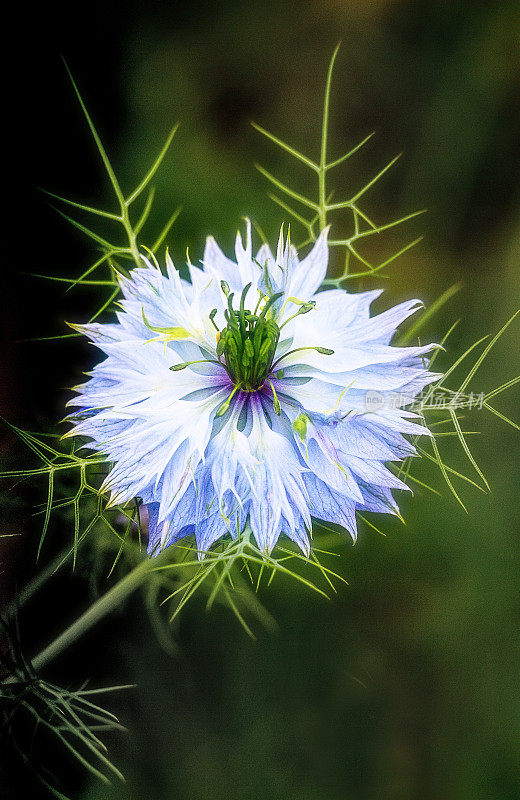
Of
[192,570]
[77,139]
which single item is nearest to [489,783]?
[192,570]

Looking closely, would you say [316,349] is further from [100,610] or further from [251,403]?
[100,610]

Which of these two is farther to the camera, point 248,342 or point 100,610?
point 100,610

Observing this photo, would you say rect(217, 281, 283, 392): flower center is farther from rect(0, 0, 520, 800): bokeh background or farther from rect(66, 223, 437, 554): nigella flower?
rect(0, 0, 520, 800): bokeh background

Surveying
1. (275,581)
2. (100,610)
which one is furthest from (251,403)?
(275,581)

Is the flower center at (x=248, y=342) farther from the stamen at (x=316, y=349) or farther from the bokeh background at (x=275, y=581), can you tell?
the bokeh background at (x=275, y=581)

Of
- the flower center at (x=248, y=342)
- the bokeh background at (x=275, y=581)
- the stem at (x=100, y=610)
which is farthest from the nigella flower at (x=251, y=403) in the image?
the bokeh background at (x=275, y=581)

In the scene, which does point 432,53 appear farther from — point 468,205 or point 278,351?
point 278,351

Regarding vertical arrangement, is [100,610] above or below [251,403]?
below
